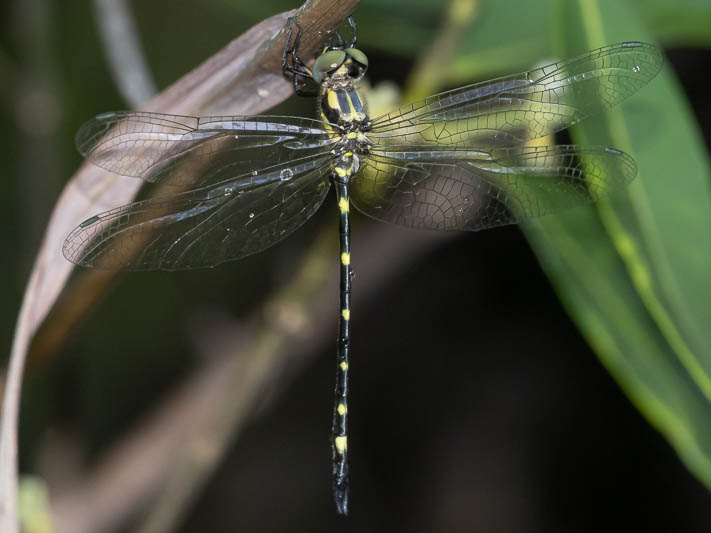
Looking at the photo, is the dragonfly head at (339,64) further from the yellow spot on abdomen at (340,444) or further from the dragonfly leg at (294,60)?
the yellow spot on abdomen at (340,444)

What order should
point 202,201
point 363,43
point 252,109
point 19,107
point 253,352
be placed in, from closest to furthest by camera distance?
point 252,109, point 202,201, point 253,352, point 363,43, point 19,107

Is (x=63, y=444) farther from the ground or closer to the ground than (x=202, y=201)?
closer to the ground

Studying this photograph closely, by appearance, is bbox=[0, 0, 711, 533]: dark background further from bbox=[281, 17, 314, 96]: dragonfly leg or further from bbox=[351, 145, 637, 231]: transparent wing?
bbox=[281, 17, 314, 96]: dragonfly leg

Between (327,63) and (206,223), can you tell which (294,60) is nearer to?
(327,63)

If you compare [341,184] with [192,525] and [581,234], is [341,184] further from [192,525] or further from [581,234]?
[192,525]

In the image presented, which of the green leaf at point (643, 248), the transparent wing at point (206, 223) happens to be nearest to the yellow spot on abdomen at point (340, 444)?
the transparent wing at point (206, 223)

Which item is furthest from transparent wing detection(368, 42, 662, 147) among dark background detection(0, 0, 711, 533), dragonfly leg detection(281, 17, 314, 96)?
dark background detection(0, 0, 711, 533)

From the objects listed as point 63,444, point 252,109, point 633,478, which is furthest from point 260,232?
point 633,478

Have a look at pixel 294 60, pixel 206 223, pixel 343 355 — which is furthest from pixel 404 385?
pixel 294 60
